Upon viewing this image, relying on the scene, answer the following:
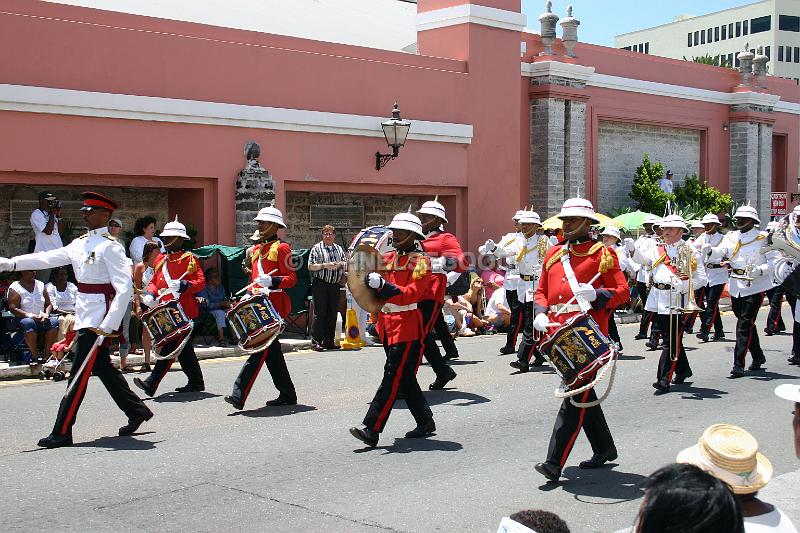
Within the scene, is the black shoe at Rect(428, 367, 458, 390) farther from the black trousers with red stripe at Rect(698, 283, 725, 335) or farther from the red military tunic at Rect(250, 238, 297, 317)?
the black trousers with red stripe at Rect(698, 283, 725, 335)

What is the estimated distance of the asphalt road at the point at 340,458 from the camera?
6.80 meters

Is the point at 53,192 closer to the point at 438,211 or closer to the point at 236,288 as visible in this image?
the point at 236,288

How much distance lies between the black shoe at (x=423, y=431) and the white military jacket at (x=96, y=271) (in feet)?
8.50

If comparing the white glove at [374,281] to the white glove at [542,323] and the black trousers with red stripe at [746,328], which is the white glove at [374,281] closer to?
the white glove at [542,323]

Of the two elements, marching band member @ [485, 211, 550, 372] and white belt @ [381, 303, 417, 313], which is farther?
marching band member @ [485, 211, 550, 372]

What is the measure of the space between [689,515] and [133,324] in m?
12.2

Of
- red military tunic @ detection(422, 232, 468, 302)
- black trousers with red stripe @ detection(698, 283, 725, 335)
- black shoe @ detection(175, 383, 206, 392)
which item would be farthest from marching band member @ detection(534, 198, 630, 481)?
black trousers with red stripe @ detection(698, 283, 725, 335)

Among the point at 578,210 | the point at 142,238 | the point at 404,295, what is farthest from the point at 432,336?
the point at 142,238

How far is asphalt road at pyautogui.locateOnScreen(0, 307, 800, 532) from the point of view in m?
6.80

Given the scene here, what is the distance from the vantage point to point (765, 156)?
99.7ft

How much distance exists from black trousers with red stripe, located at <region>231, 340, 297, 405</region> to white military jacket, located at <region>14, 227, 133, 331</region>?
1.74 meters

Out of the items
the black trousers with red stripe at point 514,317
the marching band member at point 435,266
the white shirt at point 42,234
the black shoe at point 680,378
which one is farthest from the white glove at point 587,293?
the white shirt at point 42,234

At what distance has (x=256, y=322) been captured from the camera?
1027 centimetres

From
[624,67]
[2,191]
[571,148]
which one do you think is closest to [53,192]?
[2,191]
